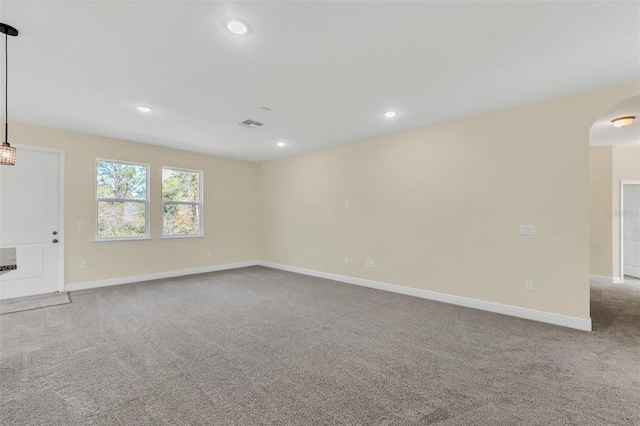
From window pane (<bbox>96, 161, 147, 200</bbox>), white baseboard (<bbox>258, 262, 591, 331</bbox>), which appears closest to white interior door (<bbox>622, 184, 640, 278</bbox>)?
white baseboard (<bbox>258, 262, 591, 331</bbox>)

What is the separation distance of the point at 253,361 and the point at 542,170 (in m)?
3.86

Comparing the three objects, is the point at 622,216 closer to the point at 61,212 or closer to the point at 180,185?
the point at 180,185

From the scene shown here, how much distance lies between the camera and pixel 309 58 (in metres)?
2.49

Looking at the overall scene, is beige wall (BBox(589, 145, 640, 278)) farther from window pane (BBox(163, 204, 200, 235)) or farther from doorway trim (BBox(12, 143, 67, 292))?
doorway trim (BBox(12, 143, 67, 292))

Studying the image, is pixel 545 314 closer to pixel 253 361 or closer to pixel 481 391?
pixel 481 391

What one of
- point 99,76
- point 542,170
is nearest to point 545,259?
point 542,170

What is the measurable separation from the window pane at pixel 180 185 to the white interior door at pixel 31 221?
5.46 ft

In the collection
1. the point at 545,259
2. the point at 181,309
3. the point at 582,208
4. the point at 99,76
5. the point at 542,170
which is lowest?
the point at 181,309

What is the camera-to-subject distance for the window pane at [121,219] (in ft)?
16.7

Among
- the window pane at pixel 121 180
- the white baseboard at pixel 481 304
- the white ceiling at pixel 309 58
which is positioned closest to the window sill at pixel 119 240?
the window pane at pixel 121 180

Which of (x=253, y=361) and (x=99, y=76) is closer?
(x=253, y=361)

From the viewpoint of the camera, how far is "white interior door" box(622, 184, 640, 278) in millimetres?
5633

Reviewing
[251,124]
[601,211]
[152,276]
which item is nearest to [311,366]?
[251,124]

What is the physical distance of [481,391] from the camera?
2.01 m
